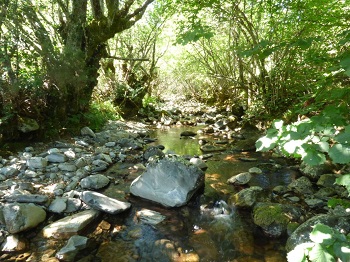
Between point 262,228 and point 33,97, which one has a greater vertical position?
point 33,97

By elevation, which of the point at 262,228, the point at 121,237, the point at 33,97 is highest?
the point at 33,97

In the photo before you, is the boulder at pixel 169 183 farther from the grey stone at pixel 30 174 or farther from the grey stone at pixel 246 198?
the grey stone at pixel 30 174

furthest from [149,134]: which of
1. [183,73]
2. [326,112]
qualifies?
[183,73]

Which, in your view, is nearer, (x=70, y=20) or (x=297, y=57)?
(x=70, y=20)

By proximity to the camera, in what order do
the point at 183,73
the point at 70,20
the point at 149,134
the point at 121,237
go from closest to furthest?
the point at 121,237, the point at 70,20, the point at 149,134, the point at 183,73

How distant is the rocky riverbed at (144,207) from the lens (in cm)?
367

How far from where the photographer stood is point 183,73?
2445 cm

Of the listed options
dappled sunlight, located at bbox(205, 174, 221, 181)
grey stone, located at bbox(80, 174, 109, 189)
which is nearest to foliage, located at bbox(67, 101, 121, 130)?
grey stone, located at bbox(80, 174, 109, 189)

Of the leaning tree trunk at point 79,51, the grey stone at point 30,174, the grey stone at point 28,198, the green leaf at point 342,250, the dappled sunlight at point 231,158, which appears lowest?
the dappled sunlight at point 231,158

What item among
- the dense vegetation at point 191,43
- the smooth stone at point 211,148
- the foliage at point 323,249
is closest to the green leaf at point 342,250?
the foliage at point 323,249

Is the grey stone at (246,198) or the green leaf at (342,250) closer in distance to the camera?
the green leaf at (342,250)

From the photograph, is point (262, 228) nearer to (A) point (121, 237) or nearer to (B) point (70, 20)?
(A) point (121, 237)

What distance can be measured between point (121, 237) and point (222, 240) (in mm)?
1530

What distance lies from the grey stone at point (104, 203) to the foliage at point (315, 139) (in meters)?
3.26
